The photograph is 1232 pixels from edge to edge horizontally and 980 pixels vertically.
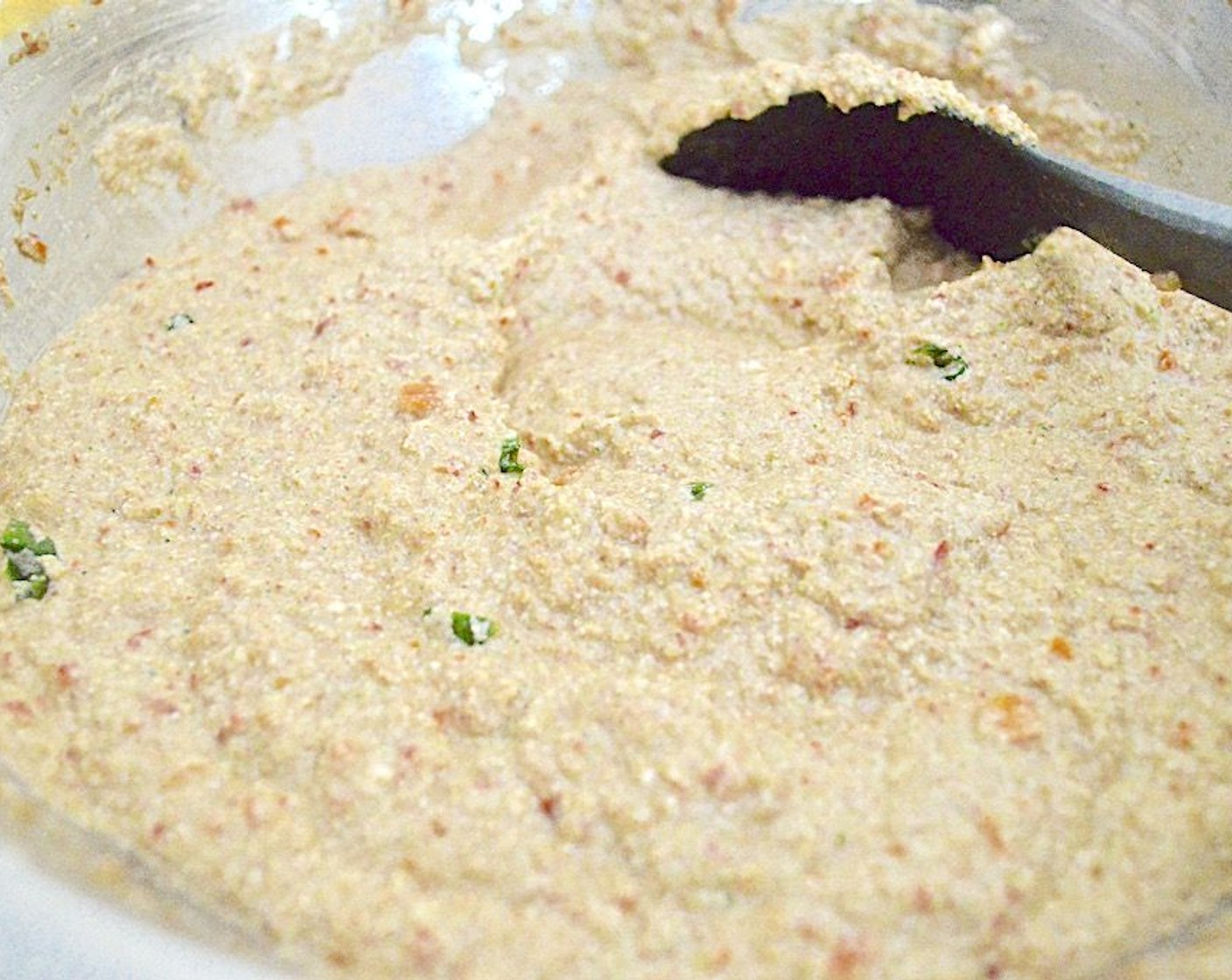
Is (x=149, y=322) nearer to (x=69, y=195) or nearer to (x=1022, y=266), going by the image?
(x=69, y=195)

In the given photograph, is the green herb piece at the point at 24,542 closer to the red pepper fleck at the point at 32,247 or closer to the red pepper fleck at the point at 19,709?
the red pepper fleck at the point at 19,709

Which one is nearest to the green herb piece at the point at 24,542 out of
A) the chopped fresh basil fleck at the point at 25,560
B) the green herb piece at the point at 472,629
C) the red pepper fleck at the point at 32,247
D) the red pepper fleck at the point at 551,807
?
the chopped fresh basil fleck at the point at 25,560

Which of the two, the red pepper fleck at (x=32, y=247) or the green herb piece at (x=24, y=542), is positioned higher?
the red pepper fleck at (x=32, y=247)

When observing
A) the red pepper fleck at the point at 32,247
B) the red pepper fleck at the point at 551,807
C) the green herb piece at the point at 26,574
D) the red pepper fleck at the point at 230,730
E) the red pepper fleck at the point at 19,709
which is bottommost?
the red pepper fleck at the point at 551,807

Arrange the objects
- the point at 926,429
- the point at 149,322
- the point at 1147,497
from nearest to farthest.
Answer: the point at 1147,497 < the point at 926,429 < the point at 149,322

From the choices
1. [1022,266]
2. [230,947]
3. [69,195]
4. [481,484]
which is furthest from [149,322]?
[1022,266]

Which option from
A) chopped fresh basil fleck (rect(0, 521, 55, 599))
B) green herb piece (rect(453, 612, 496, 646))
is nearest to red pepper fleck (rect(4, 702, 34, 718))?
chopped fresh basil fleck (rect(0, 521, 55, 599))
